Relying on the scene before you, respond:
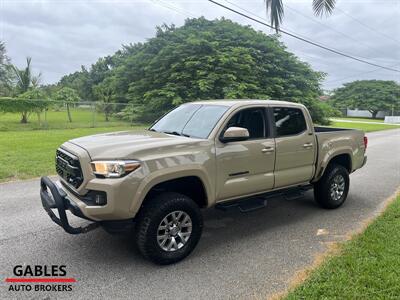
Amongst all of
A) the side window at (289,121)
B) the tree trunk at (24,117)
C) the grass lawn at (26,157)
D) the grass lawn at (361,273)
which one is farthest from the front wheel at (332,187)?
the tree trunk at (24,117)

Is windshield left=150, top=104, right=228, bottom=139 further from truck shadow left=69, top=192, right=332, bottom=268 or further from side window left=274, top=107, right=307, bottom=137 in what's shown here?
truck shadow left=69, top=192, right=332, bottom=268

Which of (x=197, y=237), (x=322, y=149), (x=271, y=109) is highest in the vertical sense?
(x=271, y=109)

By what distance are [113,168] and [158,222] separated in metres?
0.79

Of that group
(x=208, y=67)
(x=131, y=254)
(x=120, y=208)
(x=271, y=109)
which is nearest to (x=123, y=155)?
(x=120, y=208)

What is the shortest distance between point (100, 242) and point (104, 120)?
821 inches

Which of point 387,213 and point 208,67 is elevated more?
point 208,67

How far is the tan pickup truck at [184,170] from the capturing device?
3500 mm

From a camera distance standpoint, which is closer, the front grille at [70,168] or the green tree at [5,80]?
the front grille at [70,168]

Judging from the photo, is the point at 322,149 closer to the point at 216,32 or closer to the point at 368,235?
the point at 368,235

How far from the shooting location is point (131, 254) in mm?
4039

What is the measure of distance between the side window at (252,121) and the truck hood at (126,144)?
86 cm

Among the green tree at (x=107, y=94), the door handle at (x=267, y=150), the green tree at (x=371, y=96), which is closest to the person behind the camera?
the door handle at (x=267, y=150)

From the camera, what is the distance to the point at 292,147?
198 inches

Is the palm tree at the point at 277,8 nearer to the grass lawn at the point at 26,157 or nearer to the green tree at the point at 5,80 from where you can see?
the grass lawn at the point at 26,157
